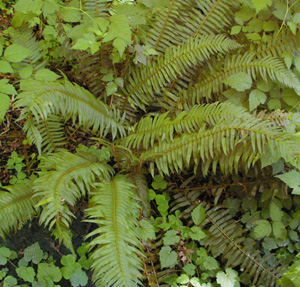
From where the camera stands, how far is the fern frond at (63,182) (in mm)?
1989

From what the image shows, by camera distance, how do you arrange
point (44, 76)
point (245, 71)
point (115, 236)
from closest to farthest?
1. point (115, 236)
2. point (44, 76)
3. point (245, 71)

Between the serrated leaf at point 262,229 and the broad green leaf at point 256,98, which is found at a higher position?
the broad green leaf at point 256,98

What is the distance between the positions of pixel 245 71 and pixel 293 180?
108cm

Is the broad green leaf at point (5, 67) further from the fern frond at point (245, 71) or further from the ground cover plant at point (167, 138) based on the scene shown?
the fern frond at point (245, 71)

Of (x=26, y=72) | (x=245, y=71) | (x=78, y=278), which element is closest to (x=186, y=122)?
(x=245, y=71)

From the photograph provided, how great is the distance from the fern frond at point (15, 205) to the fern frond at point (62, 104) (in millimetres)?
439

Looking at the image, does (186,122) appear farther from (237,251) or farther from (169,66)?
(237,251)

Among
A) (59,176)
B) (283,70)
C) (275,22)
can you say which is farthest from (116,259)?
(275,22)

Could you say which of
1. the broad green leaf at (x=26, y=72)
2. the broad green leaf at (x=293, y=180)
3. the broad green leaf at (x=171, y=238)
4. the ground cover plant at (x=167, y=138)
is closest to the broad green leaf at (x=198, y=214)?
the ground cover plant at (x=167, y=138)

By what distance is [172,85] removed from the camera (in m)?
2.97

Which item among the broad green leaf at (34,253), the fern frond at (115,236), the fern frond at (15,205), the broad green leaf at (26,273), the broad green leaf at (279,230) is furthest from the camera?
the broad green leaf at (279,230)

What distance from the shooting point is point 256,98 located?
2664 mm

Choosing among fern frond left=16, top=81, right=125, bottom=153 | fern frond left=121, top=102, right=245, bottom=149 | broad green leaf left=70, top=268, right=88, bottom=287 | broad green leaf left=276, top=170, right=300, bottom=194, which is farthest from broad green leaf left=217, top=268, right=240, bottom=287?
fern frond left=16, top=81, right=125, bottom=153

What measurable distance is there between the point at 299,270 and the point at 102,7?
274 cm
